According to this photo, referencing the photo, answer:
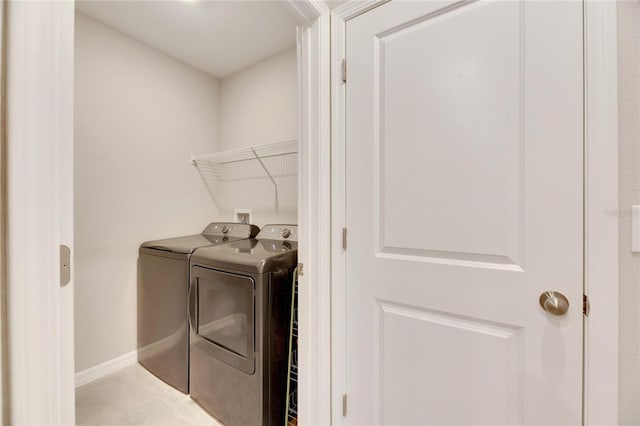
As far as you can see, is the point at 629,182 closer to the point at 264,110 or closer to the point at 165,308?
the point at 264,110

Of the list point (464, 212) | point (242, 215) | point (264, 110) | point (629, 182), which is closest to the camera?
point (629, 182)

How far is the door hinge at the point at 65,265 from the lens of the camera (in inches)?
20.6

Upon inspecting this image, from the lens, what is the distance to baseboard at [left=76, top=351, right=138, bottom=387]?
1.93 metres

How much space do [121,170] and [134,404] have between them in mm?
1644

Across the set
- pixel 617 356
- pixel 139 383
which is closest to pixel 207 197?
pixel 139 383

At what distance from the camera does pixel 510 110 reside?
0.93m

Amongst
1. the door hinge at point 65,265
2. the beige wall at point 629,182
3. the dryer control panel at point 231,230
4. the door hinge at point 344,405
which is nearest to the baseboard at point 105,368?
the dryer control panel at point 231,230

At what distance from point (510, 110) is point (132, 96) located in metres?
2.56

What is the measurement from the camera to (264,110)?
8.04 ft

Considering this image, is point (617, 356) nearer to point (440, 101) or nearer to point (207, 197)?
point (440, 101)

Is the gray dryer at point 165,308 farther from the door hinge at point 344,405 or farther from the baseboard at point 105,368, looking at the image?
the door hinge at point 344,405

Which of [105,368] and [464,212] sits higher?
[464,212]

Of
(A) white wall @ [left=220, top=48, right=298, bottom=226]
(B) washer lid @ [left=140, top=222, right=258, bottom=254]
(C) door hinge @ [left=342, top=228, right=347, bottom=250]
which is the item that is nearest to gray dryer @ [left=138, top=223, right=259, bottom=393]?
(B) washer lid @ [left=140, top=222, right=258, bottom=254]

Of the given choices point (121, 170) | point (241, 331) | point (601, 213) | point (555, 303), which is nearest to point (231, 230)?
point (121, 170)
